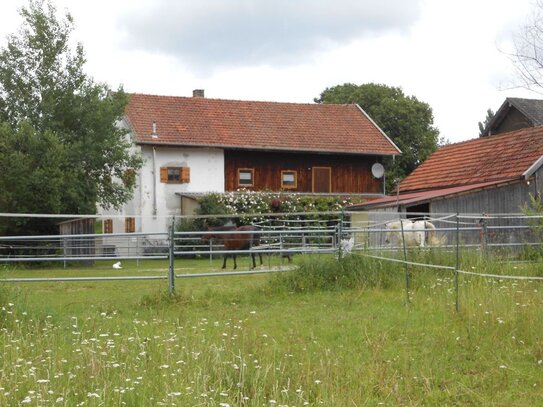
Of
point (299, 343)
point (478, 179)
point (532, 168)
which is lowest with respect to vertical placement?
point (299, 343)

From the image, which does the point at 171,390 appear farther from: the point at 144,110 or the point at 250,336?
the point at 144,110

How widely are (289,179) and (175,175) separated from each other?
219 inches

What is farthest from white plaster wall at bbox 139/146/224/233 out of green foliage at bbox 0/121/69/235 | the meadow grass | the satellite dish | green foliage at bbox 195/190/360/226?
the meadow grass

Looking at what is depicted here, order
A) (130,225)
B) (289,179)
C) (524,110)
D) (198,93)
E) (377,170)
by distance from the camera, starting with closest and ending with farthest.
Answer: (130,225) < (377,170) < (289,179) < (524,110) < (198,93)

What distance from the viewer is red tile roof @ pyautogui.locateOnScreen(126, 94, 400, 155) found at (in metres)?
39.8

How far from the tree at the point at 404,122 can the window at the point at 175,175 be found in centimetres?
2267

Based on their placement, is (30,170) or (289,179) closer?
(30,170)

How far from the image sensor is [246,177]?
40625 mm

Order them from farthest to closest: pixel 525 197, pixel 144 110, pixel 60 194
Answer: pixel 144 110, pixel 60 194, pixel 525 197

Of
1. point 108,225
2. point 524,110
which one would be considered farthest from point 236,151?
point 524,110

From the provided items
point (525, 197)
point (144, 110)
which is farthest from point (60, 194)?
point (525, 197)

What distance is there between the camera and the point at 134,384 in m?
6.49

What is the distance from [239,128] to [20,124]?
530 inches

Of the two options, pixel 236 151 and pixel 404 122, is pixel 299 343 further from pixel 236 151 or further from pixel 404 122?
pixel 404 122
